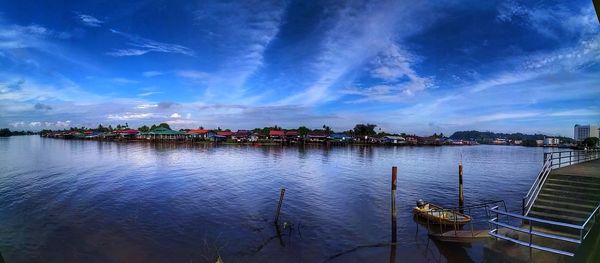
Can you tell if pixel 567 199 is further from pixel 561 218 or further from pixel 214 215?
pixel 214 215

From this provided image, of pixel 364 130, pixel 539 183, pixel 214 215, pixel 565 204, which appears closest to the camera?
pixel 565 204

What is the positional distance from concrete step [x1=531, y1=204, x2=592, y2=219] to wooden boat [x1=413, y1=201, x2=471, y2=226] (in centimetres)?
569

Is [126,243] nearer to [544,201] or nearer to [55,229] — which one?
[55,229]

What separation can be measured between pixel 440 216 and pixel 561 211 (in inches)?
285

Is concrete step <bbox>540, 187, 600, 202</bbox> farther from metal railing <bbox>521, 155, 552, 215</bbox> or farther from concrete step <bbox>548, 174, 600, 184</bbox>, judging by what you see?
concrete step <bbox>548, 174, 600, 184</bbox>

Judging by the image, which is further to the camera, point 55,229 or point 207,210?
point 207,210

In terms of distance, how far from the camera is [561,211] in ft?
37.3

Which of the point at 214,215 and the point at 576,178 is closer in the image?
the point at 576,178

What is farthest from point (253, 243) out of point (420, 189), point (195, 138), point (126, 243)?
point (195, 138)

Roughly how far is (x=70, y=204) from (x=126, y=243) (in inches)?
411

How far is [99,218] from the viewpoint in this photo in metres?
19.6

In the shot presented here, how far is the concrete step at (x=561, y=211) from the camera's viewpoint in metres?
10.7

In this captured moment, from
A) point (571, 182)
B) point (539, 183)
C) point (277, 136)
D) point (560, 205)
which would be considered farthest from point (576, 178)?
point (277, 136)

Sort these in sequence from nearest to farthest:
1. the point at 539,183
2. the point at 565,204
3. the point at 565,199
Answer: the point at 565,204, the point at 565,199, the point at 539,183
